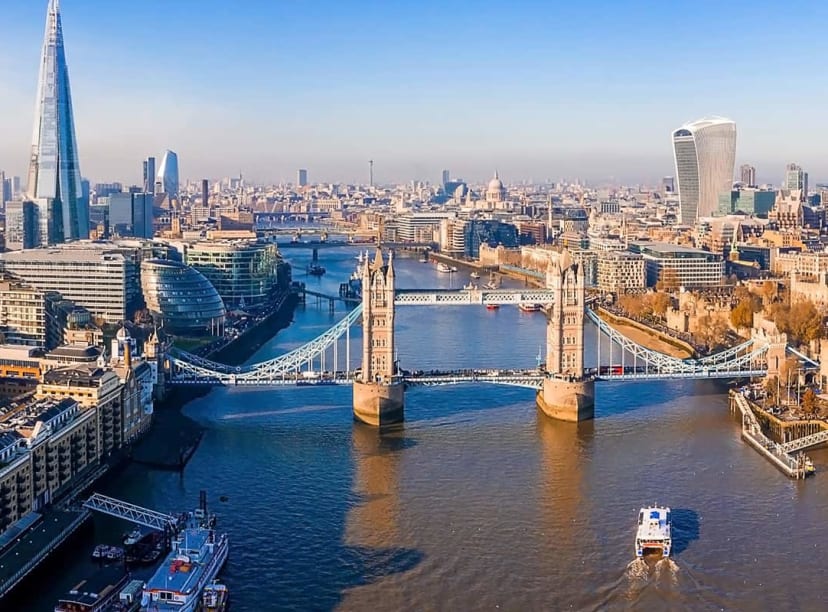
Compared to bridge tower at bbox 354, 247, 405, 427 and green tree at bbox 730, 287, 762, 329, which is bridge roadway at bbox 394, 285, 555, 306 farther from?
green tree at bbox 730, 287, 762, 329

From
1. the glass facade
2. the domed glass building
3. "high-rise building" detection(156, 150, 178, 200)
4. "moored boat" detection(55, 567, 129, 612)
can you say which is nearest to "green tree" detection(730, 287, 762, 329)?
the domed glass building

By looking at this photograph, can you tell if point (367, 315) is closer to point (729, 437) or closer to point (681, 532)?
point (729, 437)

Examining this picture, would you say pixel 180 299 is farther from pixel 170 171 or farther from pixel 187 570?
pixel 170 171

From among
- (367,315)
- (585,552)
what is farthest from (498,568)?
(367,315)

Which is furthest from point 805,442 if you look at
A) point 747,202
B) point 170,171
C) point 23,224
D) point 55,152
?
point 170,171

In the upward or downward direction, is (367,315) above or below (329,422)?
above

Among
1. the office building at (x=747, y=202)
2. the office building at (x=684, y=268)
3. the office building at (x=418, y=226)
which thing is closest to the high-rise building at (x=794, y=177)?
the office building at (x=747, y=202)
